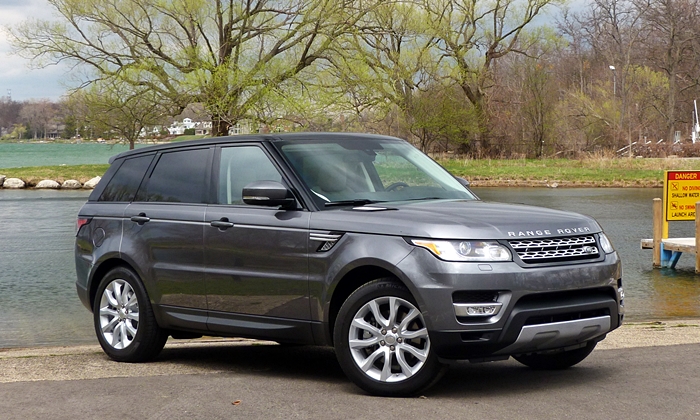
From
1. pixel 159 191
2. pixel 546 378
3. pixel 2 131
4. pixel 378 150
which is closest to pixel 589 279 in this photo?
pixel 546 378

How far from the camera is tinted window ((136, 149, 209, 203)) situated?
7.89m

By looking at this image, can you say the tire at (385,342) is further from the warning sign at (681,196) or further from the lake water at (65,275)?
Result: the warning sign at (681,196)

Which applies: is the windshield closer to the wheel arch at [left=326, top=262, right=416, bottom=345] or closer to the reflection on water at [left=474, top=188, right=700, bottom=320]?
the wheel arch at [left=326, top=262, right=416, bottom=345]

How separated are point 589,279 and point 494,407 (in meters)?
1.04

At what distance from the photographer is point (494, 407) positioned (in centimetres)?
597

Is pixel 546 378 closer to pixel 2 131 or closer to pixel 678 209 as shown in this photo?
pixel 678 209

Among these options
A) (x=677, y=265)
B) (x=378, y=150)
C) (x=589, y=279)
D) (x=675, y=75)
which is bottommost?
(x=677, y=265)

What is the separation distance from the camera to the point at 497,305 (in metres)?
6.02

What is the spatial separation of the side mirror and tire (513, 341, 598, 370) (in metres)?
1.98

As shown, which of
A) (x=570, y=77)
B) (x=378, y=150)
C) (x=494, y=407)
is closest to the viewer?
(x=494, y=407)

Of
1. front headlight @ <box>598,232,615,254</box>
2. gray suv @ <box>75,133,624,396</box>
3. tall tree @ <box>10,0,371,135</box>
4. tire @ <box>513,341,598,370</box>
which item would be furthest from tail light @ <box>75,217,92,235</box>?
tall tree @ <box>10,0,371,135</box>

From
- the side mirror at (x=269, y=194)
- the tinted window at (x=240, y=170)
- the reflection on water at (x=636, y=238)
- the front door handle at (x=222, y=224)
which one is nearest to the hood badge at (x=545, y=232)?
the side mirror at (x=269, y=194)

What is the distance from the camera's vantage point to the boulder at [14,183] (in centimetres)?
5194

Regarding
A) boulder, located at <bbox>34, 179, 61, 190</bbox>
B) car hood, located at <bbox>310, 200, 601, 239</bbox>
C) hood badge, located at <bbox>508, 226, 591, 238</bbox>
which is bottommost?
boulder, located at <bbox>34, 179, 61, 190</bbox>
